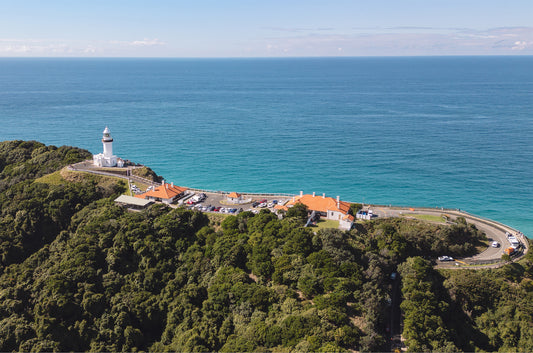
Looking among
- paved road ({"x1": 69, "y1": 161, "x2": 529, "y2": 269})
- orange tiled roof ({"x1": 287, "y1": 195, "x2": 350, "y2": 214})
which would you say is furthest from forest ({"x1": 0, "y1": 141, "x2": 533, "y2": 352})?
orange tiled roof ({"x1": 287, "y1": 195, "x2": 350, "y2": 214})

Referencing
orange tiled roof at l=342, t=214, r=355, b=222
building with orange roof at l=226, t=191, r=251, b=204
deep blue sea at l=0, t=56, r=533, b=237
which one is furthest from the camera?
deep blue sea at l=0, t=56, r=533, b=237

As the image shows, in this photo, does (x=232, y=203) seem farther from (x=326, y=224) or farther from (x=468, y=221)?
(x=468, y=221)

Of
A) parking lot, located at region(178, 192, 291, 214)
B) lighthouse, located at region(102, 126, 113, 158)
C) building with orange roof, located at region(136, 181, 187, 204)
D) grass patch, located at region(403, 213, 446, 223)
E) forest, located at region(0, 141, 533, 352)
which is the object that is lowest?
forest, located at region(0, 141, 533, 352)

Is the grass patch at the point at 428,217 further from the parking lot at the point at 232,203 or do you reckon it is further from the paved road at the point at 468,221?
the parking lot at the point at 232,203

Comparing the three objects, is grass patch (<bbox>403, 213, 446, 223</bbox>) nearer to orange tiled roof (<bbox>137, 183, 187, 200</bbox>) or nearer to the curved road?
the curved road

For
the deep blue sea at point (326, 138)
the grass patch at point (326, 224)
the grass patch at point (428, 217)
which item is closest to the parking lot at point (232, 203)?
the grass patch at point (326, 224)

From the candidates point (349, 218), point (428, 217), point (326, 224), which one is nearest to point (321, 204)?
point (326, 224)
